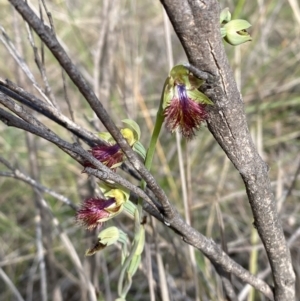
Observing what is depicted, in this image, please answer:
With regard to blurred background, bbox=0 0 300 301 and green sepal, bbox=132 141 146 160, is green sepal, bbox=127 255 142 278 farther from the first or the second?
blurred background, bbox=0 0 300 301

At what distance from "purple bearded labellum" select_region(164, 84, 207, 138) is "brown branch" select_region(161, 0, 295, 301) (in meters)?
0.02

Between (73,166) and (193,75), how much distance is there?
151 centimetres

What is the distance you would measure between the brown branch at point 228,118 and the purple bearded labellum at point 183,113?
2 centimetres

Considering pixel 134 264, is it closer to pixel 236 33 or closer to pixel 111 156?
pixel 111 156

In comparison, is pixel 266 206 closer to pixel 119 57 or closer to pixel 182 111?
pixel 182 111

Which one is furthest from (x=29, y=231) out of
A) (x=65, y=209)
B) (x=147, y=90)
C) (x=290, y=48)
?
(x=290, y=48)

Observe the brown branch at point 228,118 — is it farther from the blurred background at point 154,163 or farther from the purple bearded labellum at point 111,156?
the blurred background at point 154,163

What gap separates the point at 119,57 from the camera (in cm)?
190

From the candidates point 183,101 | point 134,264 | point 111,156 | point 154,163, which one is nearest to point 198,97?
point 183,101

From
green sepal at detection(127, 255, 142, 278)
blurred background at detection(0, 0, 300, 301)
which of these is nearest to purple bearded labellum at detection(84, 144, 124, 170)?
green sepal at detection(127, 255, 142, 278)

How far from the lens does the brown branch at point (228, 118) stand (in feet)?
1.41

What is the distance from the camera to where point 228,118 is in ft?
1.66

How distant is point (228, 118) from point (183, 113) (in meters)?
0.05

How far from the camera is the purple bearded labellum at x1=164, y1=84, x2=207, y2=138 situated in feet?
1.59
